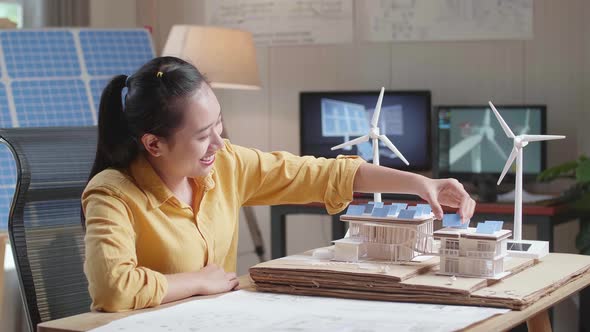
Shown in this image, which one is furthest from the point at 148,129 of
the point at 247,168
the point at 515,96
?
the point at 515,96

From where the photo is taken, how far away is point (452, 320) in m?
1.53

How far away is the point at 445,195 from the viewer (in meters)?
1.98

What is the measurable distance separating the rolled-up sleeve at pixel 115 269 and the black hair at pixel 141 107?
6.6 inches

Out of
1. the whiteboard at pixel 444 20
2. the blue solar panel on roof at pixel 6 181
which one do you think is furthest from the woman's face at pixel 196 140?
the whiteboard at pixel 444 20

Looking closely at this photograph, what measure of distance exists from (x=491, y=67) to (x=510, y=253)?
266 cm

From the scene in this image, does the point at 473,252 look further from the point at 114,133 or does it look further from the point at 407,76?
the point at 407,76

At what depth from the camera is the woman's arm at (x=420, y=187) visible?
75.9 inches

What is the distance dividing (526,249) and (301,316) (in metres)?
0.67

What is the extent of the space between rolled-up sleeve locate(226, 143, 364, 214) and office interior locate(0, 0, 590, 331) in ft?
7.53

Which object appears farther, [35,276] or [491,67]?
[491,67]

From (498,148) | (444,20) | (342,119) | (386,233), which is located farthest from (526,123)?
(386,233)

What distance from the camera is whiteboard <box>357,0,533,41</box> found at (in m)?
Answer: 4.49

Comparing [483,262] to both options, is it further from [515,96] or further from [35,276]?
[515,96]

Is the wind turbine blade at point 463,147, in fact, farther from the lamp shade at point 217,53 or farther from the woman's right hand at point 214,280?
the woman's right hand at point 214,280
